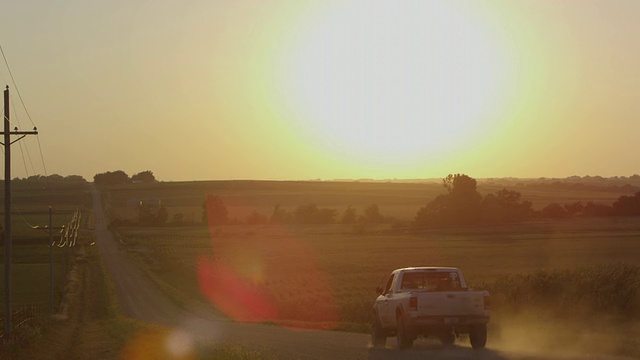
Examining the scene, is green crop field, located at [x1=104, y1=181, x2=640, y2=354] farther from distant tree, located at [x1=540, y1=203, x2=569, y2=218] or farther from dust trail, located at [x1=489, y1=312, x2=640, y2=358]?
distant tree, located at [x1=540, y1=203, x2=569, y2=218]

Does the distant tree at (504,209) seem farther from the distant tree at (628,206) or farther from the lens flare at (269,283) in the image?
the lens flare at (269,283)

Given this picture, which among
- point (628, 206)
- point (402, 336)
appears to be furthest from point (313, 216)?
point (402, 336)

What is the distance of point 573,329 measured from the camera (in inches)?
943

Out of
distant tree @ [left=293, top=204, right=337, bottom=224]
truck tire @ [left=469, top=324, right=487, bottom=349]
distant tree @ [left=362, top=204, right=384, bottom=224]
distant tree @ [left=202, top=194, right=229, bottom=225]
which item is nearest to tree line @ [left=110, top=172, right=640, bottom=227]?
distant tree @ [left=362, top=204, right=384, bottom=224]

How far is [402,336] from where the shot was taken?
20.9 m

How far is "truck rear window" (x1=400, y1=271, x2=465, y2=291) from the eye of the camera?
21859 millimetres

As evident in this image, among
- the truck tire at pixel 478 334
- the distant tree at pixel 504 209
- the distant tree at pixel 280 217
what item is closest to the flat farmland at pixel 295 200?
the distant tree at pixel 280 217

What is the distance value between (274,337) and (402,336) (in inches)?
333

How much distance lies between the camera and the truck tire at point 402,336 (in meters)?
20.7

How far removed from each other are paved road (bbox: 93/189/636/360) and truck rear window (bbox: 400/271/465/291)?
1.51 meters

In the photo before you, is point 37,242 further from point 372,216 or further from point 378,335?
point 378,335

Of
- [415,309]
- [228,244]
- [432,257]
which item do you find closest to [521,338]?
[415,309]

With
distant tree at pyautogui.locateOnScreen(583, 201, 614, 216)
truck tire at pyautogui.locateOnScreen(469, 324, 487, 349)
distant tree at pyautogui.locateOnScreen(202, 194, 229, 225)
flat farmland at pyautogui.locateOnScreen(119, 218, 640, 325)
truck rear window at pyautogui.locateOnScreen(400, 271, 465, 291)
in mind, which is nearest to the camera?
truck tire at pyautogui.locateOnScreen(469, 324, 487, 349)

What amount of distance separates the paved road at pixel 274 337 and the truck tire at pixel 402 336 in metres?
0.21
